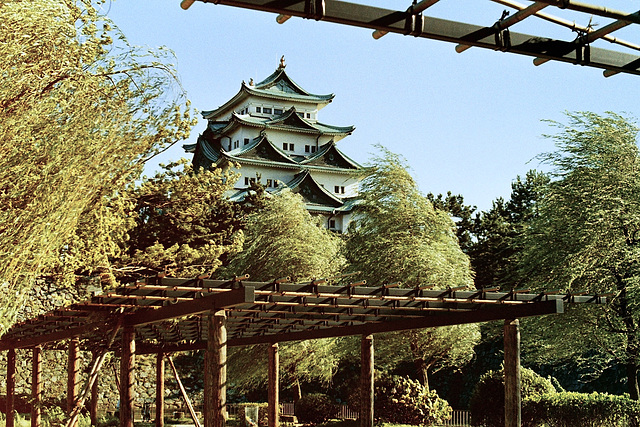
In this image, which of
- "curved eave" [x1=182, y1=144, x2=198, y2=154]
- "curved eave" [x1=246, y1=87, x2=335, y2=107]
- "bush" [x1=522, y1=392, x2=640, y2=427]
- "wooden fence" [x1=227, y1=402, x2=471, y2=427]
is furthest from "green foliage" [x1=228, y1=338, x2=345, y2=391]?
"curved eave" [x1=246, y1=87, x2=335, y2=107]

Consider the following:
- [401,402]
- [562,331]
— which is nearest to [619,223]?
Result: [562,331]

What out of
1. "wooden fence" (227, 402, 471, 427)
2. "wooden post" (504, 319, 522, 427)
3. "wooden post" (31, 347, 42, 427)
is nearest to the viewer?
"wooden post" (504, 319, 522, 427)

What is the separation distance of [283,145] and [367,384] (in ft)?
123

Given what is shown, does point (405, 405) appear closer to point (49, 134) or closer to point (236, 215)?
point (236, 215)

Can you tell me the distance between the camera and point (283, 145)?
164ft

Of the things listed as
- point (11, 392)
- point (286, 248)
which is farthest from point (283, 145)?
point (11, 392)

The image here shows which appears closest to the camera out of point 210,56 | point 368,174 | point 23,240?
point 23,240

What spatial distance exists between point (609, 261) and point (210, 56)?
11.6 m

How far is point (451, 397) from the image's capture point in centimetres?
2906

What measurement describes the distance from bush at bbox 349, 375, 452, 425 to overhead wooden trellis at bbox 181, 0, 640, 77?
16.7 meters

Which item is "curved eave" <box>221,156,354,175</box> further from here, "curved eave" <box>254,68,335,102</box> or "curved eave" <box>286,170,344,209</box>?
"curved eave" <box>254,68,335,102</box>

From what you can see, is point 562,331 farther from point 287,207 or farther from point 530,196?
point 530,196

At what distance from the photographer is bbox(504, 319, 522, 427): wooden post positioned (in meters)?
11.3

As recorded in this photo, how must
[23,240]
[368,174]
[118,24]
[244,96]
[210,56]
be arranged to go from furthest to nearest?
[244,96]
[368,174]
[210,56]
[118,24]
[23,240]
